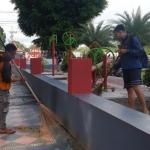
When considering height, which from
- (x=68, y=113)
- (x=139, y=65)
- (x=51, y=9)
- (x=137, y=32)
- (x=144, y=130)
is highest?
(x=51, y=9)

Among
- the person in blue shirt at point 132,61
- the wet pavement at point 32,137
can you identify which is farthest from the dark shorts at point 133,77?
the wet pavement at point 32,137

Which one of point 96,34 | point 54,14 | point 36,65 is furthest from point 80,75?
point 96,34

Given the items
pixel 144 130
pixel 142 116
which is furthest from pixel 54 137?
pixel 144 130

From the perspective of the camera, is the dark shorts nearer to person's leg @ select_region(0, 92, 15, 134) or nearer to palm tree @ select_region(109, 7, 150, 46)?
person's leg @ select_region(0, 92, 15, 134)

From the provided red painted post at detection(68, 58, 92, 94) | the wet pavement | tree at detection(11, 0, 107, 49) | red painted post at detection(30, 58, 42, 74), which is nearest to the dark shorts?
red painted post at detection(68, 58, 92, 94)

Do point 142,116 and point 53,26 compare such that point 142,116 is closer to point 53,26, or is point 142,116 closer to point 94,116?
point 94,116

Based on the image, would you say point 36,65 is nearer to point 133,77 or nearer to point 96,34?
point 133,77

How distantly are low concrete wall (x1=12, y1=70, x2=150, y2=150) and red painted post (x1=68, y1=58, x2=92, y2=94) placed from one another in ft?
0.54

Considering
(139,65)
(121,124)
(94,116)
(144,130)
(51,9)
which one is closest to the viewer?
(144,130)

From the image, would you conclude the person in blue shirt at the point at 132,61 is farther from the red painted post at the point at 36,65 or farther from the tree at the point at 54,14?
the tree at the point at 54,14

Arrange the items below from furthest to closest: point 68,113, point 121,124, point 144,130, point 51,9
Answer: point 51,9
point 68,113
point 121,124
point 144,130

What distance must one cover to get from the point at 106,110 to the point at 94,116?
1.02ft

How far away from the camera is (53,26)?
87.1 ft

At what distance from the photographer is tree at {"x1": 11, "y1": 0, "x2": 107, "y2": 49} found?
26344mm
